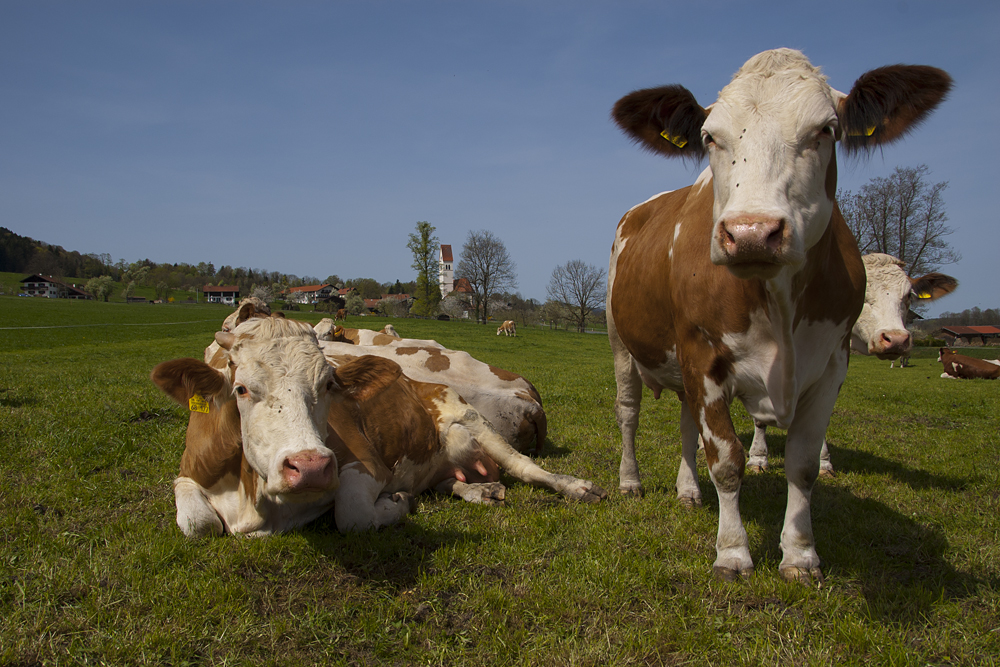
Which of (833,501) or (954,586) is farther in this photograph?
(833,501)

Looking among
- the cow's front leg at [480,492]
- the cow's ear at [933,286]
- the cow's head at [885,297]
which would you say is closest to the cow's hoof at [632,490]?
the cow's front leg at [480,492]

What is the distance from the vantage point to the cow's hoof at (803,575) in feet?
10.6

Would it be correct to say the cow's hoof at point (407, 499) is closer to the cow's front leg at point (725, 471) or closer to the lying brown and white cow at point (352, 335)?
the cow's front leg at point (725, 471)

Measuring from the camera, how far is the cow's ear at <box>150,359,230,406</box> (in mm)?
3496

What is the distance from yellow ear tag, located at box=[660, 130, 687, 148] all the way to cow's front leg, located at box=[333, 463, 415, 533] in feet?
9.92

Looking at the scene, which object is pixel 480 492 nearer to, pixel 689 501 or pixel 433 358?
pixel 689 501

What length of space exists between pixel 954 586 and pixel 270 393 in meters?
3.95

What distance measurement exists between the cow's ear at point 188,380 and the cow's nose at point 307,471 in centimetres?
90

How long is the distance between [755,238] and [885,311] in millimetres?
5952

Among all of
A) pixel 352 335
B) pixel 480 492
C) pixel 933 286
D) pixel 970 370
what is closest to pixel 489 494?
pixel 480 492

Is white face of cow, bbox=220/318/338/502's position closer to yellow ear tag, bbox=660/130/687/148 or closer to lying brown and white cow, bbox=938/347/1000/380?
yellow ear tag, bbox=660/130/687/148

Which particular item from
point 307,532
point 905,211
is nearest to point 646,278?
point 307,532

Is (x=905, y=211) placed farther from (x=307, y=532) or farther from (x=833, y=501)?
(x=307, y=532)

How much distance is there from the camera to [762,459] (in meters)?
6.20
